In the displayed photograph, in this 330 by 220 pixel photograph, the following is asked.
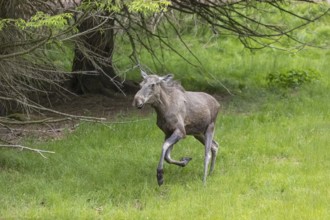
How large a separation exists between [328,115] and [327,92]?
2.34 metres

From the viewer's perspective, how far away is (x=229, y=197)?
9547 mm

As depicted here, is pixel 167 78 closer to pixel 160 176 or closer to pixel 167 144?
pixel 167 144

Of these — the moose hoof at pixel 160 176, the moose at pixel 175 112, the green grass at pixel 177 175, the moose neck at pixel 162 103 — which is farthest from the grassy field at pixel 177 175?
the moose neck at pixel 162 103

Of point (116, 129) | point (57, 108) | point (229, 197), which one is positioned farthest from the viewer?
point (57, 108)

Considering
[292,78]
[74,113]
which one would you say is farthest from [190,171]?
[292,78]

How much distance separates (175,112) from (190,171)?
1.22m

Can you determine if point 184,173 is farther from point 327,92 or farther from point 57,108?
point 327,92

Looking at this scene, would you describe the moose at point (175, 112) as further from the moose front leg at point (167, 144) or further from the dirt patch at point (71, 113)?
the dirt patch at point (71, 113)

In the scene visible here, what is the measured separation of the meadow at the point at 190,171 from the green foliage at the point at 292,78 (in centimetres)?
113

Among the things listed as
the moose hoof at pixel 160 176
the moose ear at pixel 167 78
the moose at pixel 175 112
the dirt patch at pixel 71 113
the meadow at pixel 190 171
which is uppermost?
the moose ear at pixel 167 78

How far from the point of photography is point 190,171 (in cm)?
1101

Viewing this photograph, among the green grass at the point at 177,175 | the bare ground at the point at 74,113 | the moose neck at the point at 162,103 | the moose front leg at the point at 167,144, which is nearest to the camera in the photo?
the green grass at the point at 177,175

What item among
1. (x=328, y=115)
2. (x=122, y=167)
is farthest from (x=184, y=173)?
(x=328, y=115)

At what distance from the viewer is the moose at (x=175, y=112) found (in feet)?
32.6
